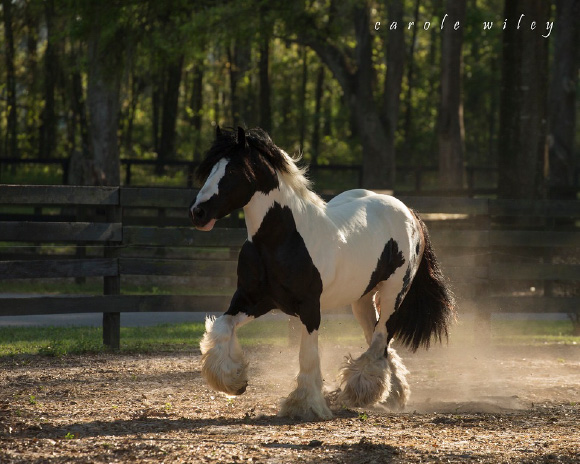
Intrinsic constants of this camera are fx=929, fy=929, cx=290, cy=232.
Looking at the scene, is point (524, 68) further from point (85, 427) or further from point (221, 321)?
point (85, 427)

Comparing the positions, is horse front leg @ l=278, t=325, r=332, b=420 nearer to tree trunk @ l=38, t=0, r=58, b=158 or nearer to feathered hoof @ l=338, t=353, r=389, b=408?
feathered hoof @ l=338, t=353, r=389, b=408

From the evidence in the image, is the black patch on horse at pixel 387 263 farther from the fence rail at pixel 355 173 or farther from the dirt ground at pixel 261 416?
the fence rail at pixel 355 173

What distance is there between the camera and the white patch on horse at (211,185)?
584cm

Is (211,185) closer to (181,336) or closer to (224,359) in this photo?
(224,359)

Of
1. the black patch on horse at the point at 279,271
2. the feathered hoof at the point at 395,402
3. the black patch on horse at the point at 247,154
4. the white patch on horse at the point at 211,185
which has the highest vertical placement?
the black patch on horse at the point at 247,154

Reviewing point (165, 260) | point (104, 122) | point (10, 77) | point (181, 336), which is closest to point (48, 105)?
point (10, 77)

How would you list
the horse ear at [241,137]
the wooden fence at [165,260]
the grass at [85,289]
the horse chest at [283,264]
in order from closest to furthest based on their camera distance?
the horse ear at [241,137] < the horse chest at [283,264] < the wooden fence at [165,260] < the grass at [85,289]

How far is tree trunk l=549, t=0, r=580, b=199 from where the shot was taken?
71.7ft

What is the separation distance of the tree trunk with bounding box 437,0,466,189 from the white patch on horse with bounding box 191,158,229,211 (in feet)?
45.7

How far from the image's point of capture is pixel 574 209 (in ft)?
37.0

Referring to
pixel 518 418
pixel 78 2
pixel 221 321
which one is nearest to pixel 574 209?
pixel 518 418

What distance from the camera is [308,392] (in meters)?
6.16

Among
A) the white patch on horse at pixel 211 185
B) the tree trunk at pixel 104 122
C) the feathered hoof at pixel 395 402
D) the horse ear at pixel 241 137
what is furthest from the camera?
the tree trunk at pixel 104 122

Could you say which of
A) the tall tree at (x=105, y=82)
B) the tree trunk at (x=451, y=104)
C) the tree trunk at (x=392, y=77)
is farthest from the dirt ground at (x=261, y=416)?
the tree trunk at (x=392, y=77)
